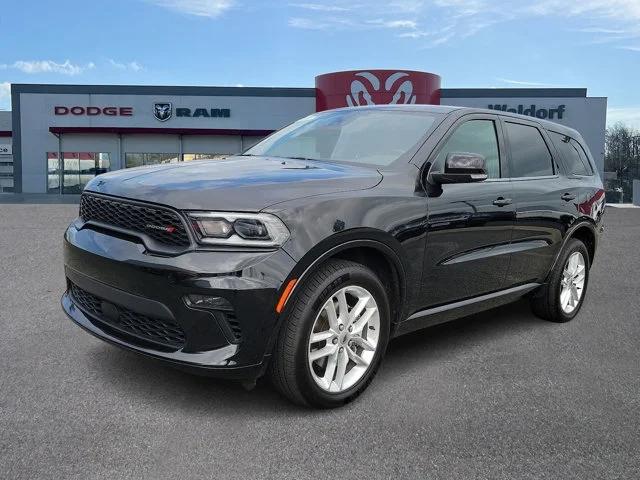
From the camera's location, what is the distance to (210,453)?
8.92 feet

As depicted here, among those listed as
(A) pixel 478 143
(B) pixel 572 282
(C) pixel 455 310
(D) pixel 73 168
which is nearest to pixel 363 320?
(C) pixel 455 310

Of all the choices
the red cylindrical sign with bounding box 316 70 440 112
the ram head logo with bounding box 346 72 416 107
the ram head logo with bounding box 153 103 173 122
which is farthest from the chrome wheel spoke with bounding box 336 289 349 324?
the ram head logo with bounding box 153 103 173 122

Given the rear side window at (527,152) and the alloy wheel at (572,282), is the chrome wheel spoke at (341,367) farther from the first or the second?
the alloy wheel at (572,282)

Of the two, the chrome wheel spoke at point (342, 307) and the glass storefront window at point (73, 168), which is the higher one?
the glass storefront window at point (73, 168)

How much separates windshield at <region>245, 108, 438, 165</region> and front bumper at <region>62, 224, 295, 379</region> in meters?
1.36

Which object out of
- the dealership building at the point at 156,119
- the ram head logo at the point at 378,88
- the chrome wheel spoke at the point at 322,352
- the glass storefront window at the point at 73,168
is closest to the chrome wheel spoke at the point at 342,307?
the chrome wheel spoke at the point at 322,352

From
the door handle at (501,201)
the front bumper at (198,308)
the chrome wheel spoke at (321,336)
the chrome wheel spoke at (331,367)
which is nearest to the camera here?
the front bumper at (198,308)

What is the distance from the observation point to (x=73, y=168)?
31.4m

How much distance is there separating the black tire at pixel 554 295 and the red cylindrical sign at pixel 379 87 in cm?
2260

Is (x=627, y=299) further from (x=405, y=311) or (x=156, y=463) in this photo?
(x=156, y=463)

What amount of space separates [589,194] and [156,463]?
4496 mm

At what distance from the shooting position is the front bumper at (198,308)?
108 inches

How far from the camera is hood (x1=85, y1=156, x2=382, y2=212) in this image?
2.85 m

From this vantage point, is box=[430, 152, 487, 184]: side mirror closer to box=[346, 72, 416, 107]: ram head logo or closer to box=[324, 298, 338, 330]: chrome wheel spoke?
box=[324, 298, 338, 330]: chrome wheel spoke
